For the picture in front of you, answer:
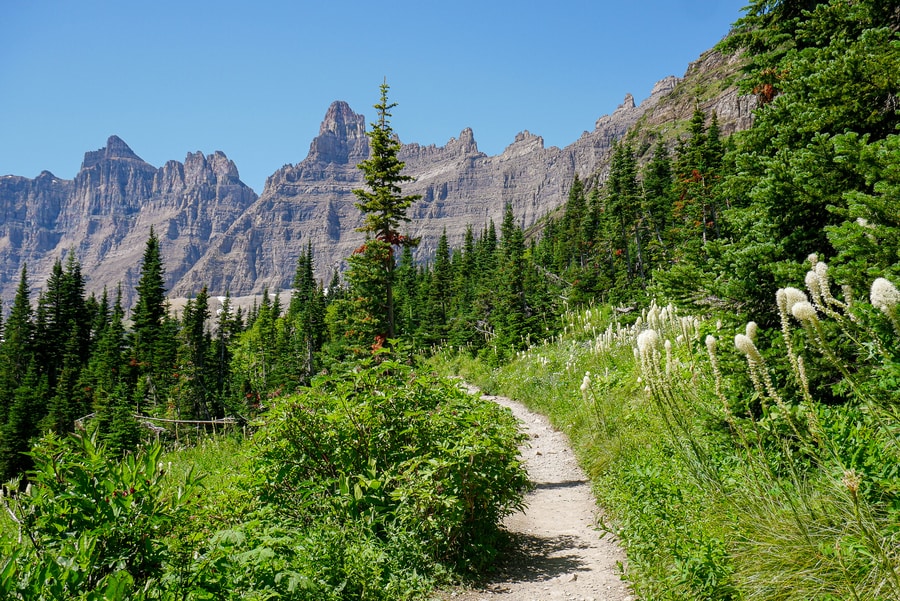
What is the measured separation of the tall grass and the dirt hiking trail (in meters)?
0.31

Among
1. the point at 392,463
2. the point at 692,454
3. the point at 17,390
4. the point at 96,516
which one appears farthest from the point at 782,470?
the point at 17,390

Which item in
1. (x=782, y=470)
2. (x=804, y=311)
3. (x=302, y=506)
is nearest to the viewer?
(x=804, y=311)

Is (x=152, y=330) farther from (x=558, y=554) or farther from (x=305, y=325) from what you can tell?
(x=558, y=554)

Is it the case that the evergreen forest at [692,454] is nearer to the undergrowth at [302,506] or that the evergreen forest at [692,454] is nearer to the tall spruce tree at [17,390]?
the undergrowth at [302,506]

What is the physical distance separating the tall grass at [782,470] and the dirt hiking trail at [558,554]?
1.01 ft

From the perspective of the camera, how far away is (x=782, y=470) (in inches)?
170

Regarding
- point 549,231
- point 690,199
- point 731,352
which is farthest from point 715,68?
point 731,352

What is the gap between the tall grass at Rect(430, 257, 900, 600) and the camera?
281 centimetres

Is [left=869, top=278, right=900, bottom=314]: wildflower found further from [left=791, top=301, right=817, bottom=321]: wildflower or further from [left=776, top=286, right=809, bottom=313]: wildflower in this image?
[left=776, top=286, right=809, bottom=313]: wildflower

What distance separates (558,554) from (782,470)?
92.6 inches

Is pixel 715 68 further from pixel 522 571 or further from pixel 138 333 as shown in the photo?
pixel 522 571

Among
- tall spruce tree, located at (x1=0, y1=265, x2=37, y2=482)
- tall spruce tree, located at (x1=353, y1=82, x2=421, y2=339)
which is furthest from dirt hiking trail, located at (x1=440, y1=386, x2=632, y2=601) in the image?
tall spruce tree, located at (x1=0, y1=265, x2=37, y2=482)

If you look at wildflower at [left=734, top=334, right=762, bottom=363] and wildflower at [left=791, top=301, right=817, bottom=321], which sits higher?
wildflower at [left=791, top=301, right=817, bottom=321]

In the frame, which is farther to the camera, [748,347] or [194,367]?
[194,367]
